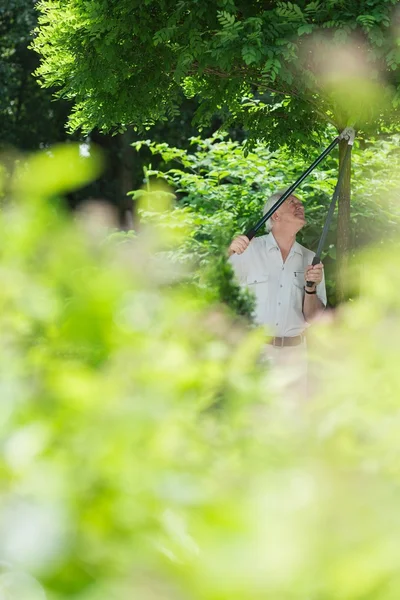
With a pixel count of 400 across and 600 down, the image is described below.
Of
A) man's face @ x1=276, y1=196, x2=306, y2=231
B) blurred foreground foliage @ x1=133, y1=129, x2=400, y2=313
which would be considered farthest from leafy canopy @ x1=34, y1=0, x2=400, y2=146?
blurred foreground foliage @ x1=133, y1=129, x2=400, y2=313

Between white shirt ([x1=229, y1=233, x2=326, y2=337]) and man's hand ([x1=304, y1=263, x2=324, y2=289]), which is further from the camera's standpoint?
white shirt ([x1=229, y1=233, x2=326, y2=337])

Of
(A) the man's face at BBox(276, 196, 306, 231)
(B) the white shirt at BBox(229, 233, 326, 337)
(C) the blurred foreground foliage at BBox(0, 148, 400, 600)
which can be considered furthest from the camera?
(A) the man's face at BBox(276, 196, 306, 231)

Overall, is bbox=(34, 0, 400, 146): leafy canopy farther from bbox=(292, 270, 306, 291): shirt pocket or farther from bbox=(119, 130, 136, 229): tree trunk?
bbox=(119, 130, 136, 229): tree trunk

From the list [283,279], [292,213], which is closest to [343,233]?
[292,213]

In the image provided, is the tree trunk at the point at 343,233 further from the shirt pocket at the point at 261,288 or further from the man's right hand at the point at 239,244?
the man's right hand at the point at 239,244

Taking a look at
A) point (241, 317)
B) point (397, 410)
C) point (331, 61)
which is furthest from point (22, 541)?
point (331, 61)

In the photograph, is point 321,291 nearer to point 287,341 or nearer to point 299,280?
point 299,280

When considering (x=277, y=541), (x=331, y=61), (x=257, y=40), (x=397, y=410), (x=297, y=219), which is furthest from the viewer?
(x=297, y=219)

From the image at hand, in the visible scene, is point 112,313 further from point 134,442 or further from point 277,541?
point 277,541

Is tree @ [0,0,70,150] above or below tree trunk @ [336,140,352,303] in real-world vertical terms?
above

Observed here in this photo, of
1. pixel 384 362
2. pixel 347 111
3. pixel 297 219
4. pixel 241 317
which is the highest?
pixel 347 111

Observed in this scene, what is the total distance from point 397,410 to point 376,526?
40 cm

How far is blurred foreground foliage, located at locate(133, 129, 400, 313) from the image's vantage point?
7285mm

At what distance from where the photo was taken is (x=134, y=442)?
0.62 m
